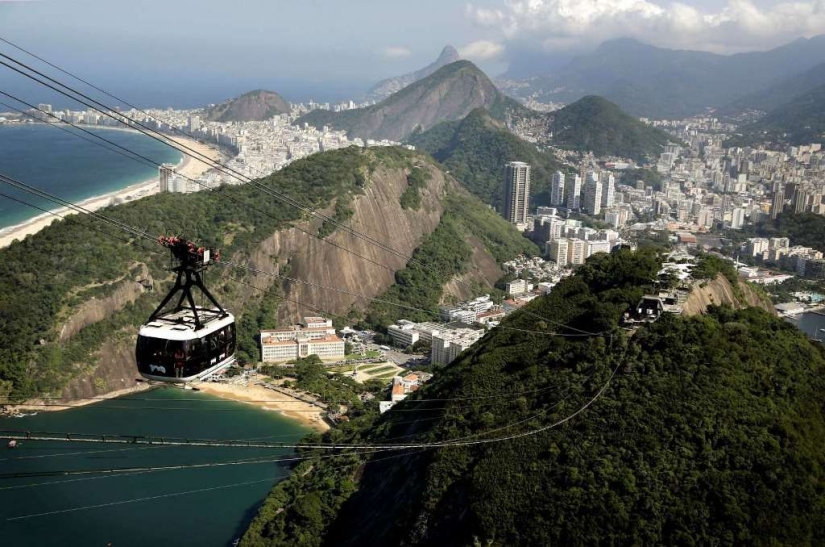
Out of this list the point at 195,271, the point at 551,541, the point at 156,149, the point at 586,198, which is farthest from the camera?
the point at 156,149

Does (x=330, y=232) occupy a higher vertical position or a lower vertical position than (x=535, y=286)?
higher

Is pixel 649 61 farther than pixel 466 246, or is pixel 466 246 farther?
pixel 649 61

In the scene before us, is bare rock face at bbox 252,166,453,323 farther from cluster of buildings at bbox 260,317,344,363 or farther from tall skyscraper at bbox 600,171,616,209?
tall skyscraper at bbox 600,171,616,209

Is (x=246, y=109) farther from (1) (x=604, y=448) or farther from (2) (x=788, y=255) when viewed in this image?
(1) (x=604, y=448)

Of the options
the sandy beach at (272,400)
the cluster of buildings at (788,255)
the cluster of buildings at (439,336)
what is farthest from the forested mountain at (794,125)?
the sandy beach at (272,400)

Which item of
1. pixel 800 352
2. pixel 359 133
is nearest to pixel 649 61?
pixel 359 133

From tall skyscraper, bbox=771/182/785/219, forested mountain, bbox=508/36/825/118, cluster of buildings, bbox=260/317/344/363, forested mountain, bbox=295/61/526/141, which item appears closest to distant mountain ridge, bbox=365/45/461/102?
forested mountain, bbox=508/36/825/118

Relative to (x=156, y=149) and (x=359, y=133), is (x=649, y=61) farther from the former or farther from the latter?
(x=156, y=149)

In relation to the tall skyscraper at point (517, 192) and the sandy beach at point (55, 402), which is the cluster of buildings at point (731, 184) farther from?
the sandy beach at point (55, 402)
